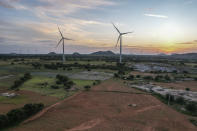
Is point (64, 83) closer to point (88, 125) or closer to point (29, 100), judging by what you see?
point (29, 100)

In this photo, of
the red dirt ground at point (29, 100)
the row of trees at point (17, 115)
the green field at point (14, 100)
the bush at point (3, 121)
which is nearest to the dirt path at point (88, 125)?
the row of trees at point (17, 115)

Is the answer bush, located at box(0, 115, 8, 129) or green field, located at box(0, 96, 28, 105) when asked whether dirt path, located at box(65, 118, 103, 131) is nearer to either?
bush, located at box(0, 115, 8, 129)

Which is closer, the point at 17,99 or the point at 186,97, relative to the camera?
the point at 17,99

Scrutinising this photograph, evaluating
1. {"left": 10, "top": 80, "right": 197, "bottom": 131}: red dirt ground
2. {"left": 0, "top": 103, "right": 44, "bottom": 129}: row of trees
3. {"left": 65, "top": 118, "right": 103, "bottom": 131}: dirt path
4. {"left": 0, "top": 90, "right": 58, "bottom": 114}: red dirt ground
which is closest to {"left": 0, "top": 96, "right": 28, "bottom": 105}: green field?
{"left": 0, "top": 90, "right": 58, "bottom": 114}: red dirt ground

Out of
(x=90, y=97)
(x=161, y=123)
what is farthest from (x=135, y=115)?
(x=90, y=97)

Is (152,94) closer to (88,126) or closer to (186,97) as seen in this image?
(186,97)

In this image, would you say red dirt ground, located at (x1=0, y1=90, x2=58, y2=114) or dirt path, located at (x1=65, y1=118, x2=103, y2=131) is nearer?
dirt path, located at (x1=65, y1=118, x2=103, y2=131)

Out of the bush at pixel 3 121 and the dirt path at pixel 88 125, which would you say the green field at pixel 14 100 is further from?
the dirt path at pixel 88 125
